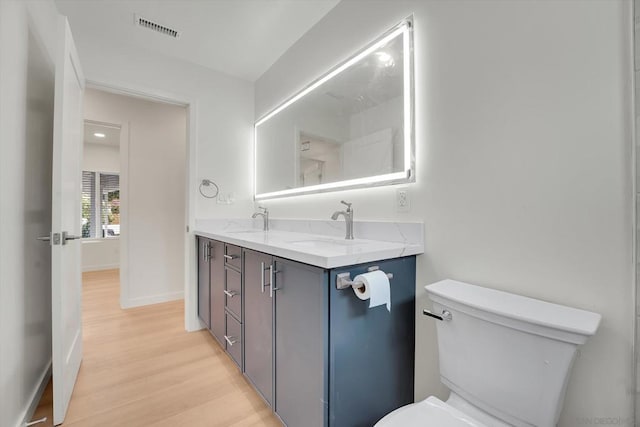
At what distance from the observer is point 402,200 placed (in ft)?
4.39

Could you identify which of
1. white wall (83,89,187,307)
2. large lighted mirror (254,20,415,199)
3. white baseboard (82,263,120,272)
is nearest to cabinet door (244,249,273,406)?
large lighted mirror (254,20,415,199)

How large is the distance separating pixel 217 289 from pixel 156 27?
196 cm

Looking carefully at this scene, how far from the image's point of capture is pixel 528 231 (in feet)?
3.04

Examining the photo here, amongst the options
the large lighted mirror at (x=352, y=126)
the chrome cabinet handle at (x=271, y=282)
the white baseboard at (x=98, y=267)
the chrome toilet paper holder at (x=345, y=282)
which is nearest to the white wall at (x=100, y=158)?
the white baseboard at (x=98, y=267)

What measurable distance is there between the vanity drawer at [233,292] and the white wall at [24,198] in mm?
916

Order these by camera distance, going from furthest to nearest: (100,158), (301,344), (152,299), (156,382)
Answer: (100,158), (152,299), (156,382), (301,344)

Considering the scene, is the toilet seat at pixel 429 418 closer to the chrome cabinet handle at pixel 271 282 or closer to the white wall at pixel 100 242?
the chrome cabinet handle at pixel 271 282

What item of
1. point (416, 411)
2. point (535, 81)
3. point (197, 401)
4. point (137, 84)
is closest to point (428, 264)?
point (416, 411)

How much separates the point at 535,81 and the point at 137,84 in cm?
261

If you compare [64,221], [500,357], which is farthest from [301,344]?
[64,221]

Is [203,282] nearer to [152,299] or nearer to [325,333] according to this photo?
[152,299]

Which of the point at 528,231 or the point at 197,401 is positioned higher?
the point at 528,231

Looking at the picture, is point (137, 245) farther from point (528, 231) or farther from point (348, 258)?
point (528, 231)

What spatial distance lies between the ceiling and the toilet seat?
219 cm
